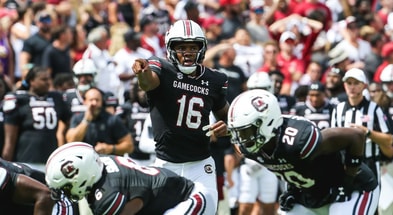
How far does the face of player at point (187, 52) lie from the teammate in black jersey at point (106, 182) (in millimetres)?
1294

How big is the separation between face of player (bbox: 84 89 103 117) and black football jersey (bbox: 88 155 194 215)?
10.7 ft

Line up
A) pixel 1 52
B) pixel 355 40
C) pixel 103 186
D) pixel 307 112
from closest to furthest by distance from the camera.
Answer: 1. pixel 103 186
2. pixel 307 112
3. pixel 1 52
4. pixel 355 40

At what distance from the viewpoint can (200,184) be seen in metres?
6.92

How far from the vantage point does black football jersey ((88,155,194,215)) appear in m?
5.96

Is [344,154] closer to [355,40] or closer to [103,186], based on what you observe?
[103,186]

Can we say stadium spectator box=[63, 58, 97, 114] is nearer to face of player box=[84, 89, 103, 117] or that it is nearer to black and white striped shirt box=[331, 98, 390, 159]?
face of player box=[84, 89, 103, 117]

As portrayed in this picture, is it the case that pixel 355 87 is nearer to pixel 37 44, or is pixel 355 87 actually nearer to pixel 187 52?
pixel 187 52

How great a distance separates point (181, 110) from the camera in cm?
747

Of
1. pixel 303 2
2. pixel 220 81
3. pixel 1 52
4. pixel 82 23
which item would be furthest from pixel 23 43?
pixel 220 81

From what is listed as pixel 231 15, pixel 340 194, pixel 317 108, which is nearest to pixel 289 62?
pixel 231 15

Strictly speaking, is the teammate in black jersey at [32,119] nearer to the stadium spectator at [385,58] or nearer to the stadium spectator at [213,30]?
the stadium spectator at [213,30]

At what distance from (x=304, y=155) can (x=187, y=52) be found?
1.37 m

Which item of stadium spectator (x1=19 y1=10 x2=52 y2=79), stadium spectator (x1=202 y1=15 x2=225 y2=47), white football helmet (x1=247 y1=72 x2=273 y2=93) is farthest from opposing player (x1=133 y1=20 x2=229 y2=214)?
stadium spectator (x1=202 y1=15 x2=225 y2=47)

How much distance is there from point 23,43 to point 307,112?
4314mm
